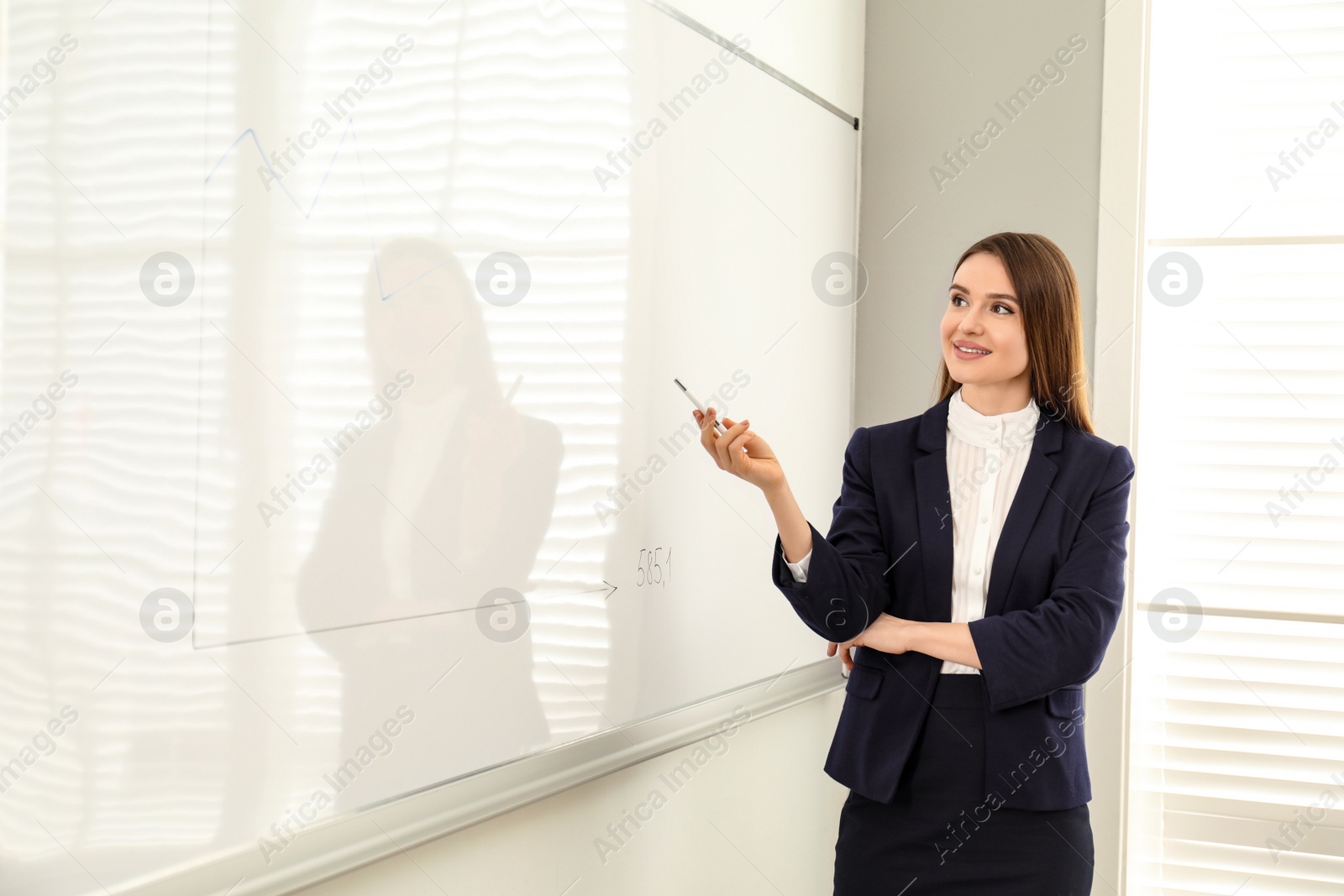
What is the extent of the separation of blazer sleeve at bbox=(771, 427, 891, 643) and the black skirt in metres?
0.15

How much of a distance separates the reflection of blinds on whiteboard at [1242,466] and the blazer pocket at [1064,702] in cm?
77

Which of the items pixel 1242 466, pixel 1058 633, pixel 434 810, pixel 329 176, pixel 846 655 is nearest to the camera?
pixel 329 176

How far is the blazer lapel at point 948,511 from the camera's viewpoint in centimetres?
148

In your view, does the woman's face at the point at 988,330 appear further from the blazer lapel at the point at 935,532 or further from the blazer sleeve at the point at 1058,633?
the blazer sleeve at the point at 1058,633

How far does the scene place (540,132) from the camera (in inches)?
54.6

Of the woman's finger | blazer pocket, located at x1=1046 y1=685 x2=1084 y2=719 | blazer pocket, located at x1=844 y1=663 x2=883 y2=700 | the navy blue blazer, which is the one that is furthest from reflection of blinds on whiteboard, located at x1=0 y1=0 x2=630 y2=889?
blazer pocket, located at x1=1046 y1=685 x2=1084 y2=719

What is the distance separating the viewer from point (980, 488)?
153cm

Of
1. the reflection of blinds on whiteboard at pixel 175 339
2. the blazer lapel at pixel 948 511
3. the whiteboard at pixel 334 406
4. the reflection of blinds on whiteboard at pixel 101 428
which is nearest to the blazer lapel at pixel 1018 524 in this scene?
the blazer lapel at pixel 948 511

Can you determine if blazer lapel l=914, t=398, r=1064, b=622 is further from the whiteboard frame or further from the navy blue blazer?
the whiteboard frame

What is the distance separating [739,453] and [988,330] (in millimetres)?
422

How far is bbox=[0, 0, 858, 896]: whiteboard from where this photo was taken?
0.88 metres

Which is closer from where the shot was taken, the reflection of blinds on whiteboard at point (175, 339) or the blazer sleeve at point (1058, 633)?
the reflection of blinds on whiteboard at point (175, 339)

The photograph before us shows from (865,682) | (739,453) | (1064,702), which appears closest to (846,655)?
(865,682)

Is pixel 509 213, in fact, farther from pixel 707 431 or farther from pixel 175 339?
pixel 175 339
